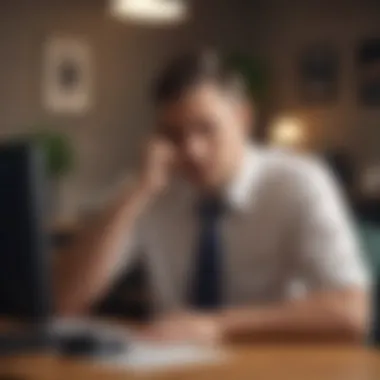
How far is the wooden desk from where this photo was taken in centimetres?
129

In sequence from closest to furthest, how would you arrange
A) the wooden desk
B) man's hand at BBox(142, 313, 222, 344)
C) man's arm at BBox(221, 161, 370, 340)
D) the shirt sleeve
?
the wooden desk, man's hand at BBox(142, 313, 222, 344), man's arm at BBox(221, 161, 370, 340), the shirt sleeve

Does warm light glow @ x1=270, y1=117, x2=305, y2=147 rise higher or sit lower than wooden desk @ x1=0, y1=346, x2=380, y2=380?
higher

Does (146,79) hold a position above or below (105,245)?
above

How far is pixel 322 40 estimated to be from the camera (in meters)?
1.92

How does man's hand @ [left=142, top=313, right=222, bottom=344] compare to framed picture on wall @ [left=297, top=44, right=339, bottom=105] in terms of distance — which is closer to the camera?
man's hand @ [left=142, top=313, right=222, bottom=344]

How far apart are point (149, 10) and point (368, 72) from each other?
0.40 m

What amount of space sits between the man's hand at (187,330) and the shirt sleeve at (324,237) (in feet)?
0.67

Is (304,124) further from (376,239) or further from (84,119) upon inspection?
(84,119)

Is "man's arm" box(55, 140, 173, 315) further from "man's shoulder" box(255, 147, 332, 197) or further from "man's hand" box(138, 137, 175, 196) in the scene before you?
"man's shoulder" box(255, 147, 332, 197)

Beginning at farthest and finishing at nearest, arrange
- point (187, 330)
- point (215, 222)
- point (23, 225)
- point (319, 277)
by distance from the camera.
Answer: point (215, 222) → point (319, 277) → point (187, 330) → point (23, 225)

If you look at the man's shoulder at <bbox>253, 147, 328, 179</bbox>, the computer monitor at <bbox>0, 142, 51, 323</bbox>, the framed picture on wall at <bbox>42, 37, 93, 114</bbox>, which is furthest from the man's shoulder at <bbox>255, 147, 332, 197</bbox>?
the computer monitor at <bbox>0, 142, 51, 323</bbox>

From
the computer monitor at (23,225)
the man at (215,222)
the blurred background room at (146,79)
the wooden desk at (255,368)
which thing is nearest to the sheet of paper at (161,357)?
the wooden desk at (255,368)

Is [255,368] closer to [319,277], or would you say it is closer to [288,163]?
[319,277]

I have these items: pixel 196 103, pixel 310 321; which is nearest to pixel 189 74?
pixel 196 103
